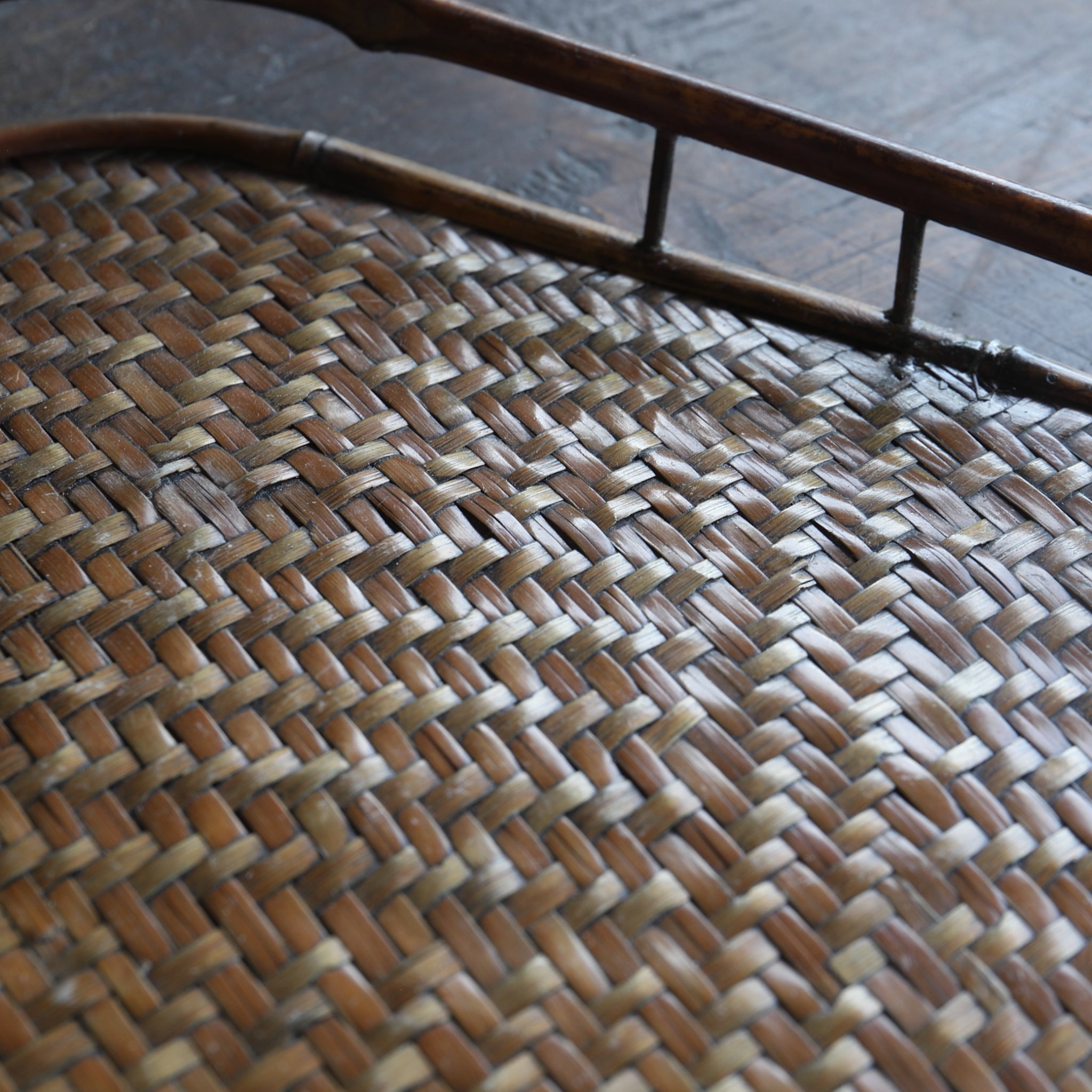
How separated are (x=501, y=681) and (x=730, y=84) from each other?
81cm

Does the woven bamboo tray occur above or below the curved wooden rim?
below

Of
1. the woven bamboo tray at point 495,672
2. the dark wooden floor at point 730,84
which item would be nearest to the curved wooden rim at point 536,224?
the woven bamboo tray at point 495,672

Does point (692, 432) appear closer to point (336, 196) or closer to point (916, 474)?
point (916, 474)

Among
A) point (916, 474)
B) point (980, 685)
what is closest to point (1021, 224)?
point (916, 474)

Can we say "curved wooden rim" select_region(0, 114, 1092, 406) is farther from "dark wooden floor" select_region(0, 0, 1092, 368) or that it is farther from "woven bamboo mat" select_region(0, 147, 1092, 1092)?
"dark wooden floor" select_region(0, 0, 1092, 368)

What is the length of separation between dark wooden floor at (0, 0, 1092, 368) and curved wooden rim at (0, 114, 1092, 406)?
9.3 inches

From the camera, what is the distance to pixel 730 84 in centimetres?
126

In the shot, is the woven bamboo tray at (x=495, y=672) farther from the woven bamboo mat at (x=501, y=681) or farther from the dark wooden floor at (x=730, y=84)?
the dark wooden floor at (x=730, y=84)

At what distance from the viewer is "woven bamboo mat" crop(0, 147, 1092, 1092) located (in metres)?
0.58

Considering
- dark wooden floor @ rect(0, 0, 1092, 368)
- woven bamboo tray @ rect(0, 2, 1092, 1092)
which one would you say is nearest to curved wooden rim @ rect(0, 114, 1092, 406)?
woven bamboo tray @ rect(0, 2, 1092, 1092)

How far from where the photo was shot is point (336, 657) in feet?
2.24

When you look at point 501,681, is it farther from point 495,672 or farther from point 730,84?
point 730,84

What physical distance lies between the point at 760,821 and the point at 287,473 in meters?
0.33

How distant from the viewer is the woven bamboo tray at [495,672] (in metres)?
0.58
